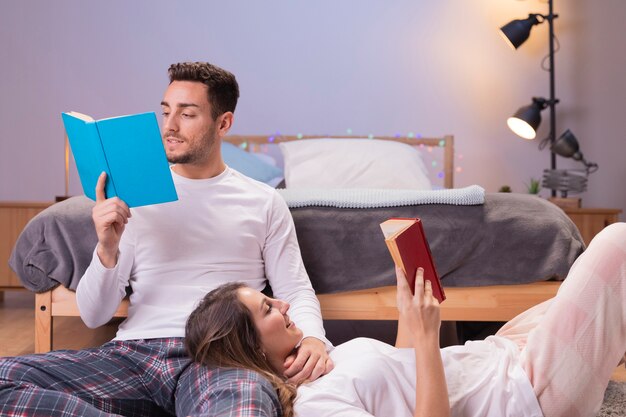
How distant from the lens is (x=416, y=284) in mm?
1299

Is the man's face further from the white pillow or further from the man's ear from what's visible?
the white pillow

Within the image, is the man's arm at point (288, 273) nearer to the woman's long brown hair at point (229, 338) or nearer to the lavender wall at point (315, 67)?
the woman's long brown hair at point (229, 338)

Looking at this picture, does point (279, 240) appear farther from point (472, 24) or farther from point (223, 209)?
point (472, 24)

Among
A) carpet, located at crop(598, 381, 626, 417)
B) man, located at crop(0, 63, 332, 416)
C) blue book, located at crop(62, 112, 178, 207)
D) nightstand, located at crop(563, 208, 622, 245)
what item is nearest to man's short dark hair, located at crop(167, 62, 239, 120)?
man, located at crop(0, 63, 332, 416)

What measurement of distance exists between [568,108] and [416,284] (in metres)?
3.26

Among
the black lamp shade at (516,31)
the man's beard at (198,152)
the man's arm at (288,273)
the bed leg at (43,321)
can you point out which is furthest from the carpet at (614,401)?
the black lamp shade at (516,31)

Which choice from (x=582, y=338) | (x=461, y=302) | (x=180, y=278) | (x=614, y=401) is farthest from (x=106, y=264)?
(x=614, y=401)

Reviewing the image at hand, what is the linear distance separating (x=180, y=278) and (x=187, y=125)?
1.14ft

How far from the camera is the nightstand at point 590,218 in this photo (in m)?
3.58

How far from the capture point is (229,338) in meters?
1.40

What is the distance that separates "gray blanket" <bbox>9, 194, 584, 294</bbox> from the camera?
→ 7.36ft

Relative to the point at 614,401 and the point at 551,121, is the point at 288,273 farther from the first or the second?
the point at 551,121

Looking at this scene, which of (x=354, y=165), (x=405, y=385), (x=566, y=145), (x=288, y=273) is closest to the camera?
(x=405, y=385)

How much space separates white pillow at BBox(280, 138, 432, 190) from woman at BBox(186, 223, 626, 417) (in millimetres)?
1980
